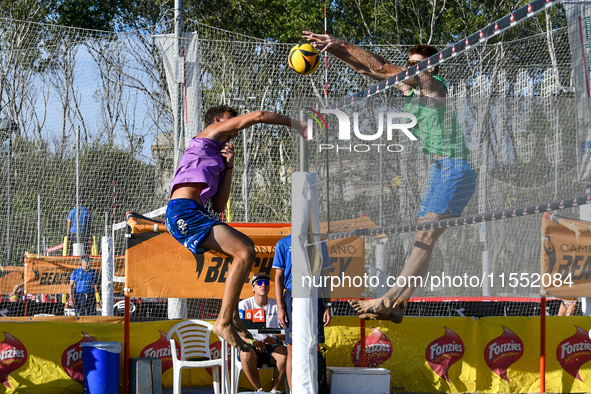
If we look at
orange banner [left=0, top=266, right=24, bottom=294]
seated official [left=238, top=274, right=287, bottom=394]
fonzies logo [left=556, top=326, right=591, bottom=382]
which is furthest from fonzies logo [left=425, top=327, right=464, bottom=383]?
orange banner [left=0, top=266, right=24, bottom=294]

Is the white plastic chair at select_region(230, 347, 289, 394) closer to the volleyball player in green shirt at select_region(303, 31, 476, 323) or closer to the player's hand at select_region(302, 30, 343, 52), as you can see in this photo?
the volleyball player in green shirt at select_region(303, 31, 476, 323)

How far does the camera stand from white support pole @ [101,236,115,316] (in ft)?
26.3

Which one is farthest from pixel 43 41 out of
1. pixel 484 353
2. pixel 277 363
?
pixel 484 353

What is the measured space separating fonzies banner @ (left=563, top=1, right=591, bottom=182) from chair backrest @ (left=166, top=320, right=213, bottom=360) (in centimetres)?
434

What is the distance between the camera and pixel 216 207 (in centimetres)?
503

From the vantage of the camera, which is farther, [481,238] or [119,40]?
[119,40]

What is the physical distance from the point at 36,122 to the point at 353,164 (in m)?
6.86

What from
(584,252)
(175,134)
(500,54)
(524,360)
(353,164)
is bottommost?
(524,360)

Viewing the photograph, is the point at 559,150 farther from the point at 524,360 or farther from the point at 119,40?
the point at 119,40

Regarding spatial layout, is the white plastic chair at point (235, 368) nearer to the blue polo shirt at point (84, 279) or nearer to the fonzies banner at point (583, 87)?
the fonzies banner at point (583, 87)

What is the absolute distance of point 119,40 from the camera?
869 centimetres

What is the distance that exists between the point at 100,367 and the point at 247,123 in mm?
3316

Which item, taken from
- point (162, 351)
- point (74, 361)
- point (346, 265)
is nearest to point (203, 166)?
point (346, 265)

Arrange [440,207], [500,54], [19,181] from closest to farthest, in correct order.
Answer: [440,207] → [500,54] → [19,181]
